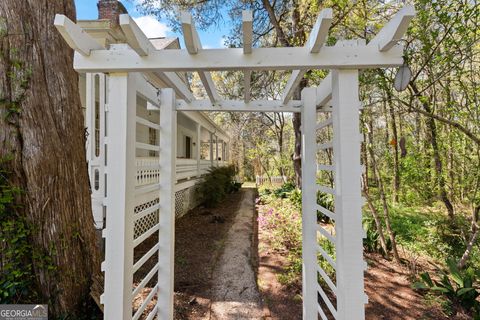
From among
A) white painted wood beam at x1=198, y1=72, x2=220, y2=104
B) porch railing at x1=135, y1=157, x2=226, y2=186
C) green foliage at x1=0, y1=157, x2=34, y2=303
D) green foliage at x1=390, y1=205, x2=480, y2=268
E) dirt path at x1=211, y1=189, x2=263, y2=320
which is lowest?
dirt path at x1=211, y1=189, x2=263, y2=320

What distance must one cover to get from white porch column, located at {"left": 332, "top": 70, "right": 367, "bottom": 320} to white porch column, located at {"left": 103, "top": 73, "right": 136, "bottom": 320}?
1.34 m

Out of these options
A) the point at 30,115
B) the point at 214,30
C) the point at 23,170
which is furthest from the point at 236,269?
A: the point at 214,30

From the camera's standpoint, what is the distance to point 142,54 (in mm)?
1483

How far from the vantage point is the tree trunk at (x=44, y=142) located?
2.31 m

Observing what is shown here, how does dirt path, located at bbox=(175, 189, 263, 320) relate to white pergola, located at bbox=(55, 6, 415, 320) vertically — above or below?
below

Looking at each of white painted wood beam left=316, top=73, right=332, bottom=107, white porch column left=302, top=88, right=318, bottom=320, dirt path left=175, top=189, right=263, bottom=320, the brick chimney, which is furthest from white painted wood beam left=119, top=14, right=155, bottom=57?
the brick chimney

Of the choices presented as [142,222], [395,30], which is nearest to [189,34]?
[395,30]

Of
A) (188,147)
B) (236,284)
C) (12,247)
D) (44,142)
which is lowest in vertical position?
(236,284)

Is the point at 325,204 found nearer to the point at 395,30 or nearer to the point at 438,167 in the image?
the point at 438,167

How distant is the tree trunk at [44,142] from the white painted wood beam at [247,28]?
207 centimetres

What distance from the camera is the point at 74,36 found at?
4.53 feet

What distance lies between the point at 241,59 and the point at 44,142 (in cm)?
206

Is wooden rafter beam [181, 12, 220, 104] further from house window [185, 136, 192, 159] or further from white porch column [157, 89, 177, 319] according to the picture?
house window [185, 136, 192, 159]

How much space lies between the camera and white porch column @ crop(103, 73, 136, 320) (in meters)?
1.58
